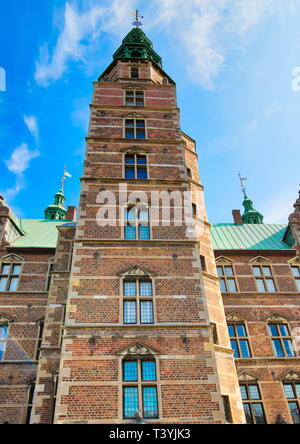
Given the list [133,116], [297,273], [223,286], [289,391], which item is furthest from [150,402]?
[133,116]

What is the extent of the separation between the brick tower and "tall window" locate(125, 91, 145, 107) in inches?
25.4

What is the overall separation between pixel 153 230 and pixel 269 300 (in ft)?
25.8

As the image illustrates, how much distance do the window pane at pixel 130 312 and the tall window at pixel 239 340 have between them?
256 inches

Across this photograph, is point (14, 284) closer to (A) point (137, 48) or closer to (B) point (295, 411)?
(B) point (295, 411)

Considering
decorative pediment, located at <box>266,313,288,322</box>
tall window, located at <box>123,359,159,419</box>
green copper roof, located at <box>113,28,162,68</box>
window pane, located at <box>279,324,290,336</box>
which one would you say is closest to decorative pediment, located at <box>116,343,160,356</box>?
tall window, located at <box>123,359,159,419</box>

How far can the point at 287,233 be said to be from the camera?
2111 cm

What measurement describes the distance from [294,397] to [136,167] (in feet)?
40.8

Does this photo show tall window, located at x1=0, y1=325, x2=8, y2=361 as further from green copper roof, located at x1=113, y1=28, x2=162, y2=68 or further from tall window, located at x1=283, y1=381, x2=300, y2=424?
green copper roof, located at x1=113, y1=28, x2=162, y2=68

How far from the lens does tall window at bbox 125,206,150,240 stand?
1411cm

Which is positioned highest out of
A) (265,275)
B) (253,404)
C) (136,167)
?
(136,167)

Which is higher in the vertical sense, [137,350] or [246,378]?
[246,378]

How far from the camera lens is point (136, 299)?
480 inches
